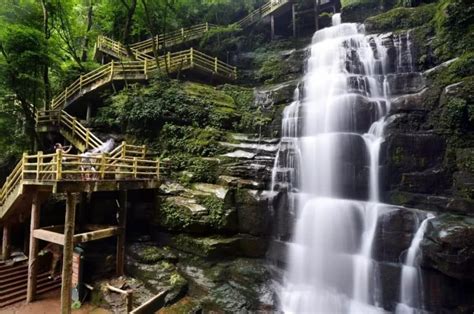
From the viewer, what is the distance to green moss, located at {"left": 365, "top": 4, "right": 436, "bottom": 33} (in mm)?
15023

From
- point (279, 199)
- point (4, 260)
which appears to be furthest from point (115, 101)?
point (279, 199)

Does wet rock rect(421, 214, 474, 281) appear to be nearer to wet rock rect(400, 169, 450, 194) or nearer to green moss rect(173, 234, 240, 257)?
wet rock rect(400, 169, 450, 194)

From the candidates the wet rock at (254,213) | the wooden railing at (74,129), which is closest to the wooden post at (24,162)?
the wooden railing at (74,129)

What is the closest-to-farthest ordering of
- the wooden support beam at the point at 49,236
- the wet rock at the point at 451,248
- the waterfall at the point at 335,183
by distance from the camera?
the wet rock at the point at 451,248
the wooden support beam at the point at 49,236
the waterfall at the point at 335,183

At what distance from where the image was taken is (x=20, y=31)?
41.6 ft

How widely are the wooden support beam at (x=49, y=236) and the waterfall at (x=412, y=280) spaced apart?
9907 mm

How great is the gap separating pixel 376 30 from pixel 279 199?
12.2m

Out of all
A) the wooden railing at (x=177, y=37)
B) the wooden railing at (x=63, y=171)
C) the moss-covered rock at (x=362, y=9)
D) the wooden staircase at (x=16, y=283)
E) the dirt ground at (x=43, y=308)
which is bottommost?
the dirt ground at (x=43, y=308)

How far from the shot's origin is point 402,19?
15.8 m

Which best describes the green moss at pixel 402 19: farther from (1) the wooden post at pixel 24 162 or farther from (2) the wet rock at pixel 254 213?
(1) the wooden post at pixel 24 162

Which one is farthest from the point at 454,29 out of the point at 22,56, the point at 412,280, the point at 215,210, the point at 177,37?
the point at 22,56

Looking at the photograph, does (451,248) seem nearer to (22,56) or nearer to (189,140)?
(189,140)

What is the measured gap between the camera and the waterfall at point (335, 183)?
9.23 meters

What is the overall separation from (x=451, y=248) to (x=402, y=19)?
43.9 feet
